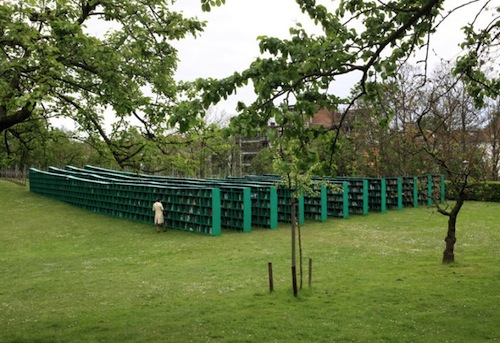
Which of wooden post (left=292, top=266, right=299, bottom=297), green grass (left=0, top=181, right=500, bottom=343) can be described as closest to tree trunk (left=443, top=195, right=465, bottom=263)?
green grass (left=0, top=181, right=500, bottom=343)

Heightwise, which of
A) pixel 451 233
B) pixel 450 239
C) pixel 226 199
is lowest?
pixel 450 239

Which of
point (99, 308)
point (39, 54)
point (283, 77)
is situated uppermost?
point (39, 54)

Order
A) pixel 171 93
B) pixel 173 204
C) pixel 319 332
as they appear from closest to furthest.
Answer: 1. pixel 319 332
2. pixel 171 93
3. pixel 173 204

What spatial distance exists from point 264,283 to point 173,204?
11.1m

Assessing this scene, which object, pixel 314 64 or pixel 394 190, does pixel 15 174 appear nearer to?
pixel 394 190

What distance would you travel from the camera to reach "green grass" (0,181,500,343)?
295 inches

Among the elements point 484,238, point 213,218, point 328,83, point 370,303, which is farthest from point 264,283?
point 484,238

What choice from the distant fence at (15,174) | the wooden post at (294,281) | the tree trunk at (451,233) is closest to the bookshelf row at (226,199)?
the tree trunk at (451,233)

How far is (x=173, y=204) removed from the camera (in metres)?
21.3

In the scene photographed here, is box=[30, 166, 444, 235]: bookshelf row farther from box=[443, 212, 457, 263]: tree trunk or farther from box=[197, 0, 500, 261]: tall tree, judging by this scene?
box=[197, 0, 500, 261]: tall tree

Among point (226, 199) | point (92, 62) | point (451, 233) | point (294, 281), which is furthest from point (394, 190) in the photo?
point (92, 62)

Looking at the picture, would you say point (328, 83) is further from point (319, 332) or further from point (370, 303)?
point (370, 303)

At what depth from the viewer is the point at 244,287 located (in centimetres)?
1062

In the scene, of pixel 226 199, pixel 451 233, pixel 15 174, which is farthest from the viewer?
pixel 15 174
